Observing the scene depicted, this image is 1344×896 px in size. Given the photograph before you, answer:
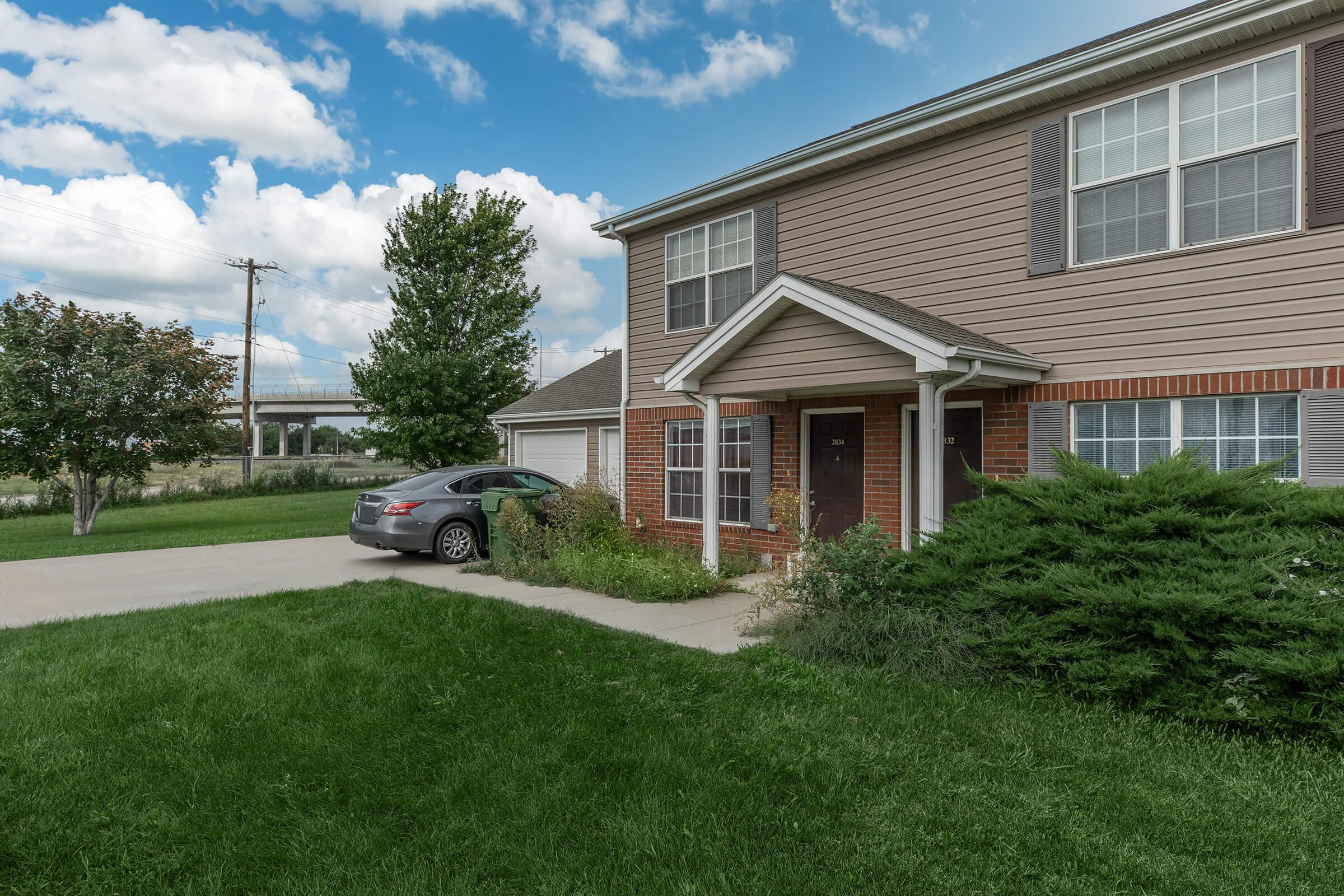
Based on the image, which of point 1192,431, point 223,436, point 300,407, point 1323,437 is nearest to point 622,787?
point 1192,431

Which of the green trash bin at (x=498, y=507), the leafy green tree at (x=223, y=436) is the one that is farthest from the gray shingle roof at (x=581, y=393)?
the leafy green tree at (x=223, y=436)

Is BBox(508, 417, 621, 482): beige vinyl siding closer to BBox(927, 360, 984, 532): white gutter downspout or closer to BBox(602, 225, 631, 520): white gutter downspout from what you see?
BBox(602, 225, 631, 520): white gutter downspout

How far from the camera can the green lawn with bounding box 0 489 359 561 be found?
46.6 feet

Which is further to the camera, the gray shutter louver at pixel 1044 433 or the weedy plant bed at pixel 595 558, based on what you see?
the weedy plant bed at pixel 595 558

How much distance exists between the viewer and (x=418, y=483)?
467 inches

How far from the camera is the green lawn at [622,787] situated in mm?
3000

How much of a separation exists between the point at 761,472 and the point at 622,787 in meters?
6.81

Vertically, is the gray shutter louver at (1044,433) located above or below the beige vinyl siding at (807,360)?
below

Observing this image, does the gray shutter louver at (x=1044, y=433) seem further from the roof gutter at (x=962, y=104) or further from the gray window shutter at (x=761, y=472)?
the gray window shutter at (x=761, y=472)

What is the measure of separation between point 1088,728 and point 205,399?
19548 millimetres

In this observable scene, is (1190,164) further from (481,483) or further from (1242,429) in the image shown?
(481,483)

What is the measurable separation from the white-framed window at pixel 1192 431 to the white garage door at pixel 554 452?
380 inches

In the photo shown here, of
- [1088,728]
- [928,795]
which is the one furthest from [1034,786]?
[1088,728]

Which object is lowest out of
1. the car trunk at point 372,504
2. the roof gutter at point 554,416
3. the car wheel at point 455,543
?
the car wheel at point 455,543
